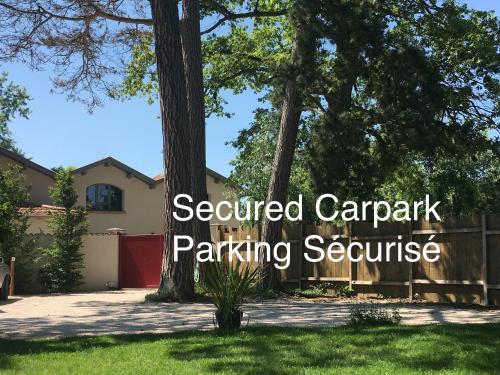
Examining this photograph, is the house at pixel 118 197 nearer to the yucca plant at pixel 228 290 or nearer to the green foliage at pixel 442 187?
the green foliage at pixel 442 187

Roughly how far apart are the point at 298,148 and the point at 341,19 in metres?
7.35

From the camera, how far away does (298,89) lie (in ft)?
57.6

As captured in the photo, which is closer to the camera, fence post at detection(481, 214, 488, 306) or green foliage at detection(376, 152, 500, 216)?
fence post at detection(481, 214, 488, 306)

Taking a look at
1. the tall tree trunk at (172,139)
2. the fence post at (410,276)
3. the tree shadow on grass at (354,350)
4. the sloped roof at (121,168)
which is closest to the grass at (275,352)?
the tree shadow on grass at (354,350)

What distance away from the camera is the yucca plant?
370 inches

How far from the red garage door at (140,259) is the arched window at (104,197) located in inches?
303

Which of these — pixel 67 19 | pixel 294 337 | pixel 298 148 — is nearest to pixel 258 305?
pixel 294 337

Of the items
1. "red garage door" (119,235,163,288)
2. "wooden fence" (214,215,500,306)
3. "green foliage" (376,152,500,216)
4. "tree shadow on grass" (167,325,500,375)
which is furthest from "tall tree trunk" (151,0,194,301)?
"red garage door" (119,235,163,288)

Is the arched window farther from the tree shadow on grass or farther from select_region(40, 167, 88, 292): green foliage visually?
the tree shadow on grass

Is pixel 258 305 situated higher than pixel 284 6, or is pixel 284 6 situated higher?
pixel 284 6

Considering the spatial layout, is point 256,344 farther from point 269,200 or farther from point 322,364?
point 269,200

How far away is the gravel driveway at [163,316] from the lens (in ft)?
36.1

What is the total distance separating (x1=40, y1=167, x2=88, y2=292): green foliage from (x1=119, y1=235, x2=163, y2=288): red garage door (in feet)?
7.77

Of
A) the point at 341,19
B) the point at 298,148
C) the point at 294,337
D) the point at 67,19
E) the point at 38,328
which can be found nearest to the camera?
the point at 294,337
